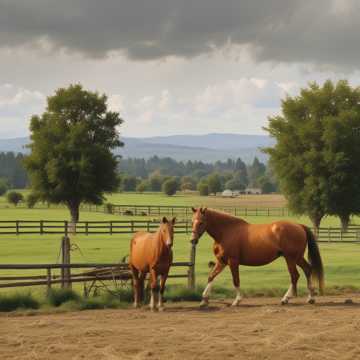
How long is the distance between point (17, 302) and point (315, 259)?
23.7 ft

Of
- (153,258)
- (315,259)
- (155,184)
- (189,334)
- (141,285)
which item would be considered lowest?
(189,334)

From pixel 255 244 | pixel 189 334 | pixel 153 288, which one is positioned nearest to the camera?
pixel 189 334

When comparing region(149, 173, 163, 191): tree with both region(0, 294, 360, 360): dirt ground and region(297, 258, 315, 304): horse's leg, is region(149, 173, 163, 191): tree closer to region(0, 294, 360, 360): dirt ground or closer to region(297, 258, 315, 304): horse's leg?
region(297, 258, 315, 304): horse's leg

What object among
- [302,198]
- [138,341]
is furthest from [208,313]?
[302,198]

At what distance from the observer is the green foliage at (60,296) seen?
14.6 m

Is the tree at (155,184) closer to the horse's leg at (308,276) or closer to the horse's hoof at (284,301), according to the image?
the horse's leg at (308,276)

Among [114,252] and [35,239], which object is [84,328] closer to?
[114,252]

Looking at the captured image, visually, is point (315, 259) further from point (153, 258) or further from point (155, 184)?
point (155, 184)

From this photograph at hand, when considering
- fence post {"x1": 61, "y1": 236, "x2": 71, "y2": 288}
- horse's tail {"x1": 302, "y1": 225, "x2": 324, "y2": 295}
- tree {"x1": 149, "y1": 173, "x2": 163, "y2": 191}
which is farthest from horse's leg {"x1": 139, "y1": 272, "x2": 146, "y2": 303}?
tree {"x1": 149, "y1": 173, "x2": 163, "y2": 191}

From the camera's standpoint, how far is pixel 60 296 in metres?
14.7

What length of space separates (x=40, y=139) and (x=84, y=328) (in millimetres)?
42774

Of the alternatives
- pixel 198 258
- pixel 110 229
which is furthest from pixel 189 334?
pixel 110 229

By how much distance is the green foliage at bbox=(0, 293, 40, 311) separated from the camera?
46.2ft

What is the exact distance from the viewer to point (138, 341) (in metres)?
10.2
